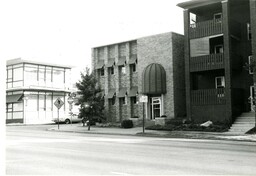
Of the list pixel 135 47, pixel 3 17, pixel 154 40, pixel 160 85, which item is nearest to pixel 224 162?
pixel 3 17

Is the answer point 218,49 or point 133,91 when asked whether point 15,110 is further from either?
point 218,49

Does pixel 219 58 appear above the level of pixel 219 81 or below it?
above

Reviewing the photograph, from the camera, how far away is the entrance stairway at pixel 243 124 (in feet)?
83.9

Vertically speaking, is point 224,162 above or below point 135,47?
below

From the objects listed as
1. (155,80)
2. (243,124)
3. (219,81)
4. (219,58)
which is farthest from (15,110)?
(243,124)

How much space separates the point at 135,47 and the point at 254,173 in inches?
1169

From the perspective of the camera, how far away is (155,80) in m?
33.2

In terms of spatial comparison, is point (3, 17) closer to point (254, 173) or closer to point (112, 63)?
point (254, 173)

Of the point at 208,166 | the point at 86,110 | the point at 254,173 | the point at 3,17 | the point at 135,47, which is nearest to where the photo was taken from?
the point at 3,17

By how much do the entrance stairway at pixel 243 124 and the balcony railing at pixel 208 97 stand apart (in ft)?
6.28

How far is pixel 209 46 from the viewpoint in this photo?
2948cm

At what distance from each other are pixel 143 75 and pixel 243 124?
1101 centimetres

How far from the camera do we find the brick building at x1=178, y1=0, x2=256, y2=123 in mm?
28172

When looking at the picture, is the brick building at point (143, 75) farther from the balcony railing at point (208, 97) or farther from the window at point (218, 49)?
the window at point (218, 49)
